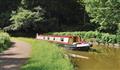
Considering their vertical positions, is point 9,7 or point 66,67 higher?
point 9,7

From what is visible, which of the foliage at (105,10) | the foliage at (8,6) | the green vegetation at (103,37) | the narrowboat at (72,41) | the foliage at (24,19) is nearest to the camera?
the narrowboat at (72,41)

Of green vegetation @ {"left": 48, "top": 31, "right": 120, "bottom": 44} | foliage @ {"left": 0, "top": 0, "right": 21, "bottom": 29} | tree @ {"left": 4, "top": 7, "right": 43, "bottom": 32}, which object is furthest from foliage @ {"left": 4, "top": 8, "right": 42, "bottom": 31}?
green vegetation @ {"left": 48, "top": 31, "right": 120, "bottom": 44}

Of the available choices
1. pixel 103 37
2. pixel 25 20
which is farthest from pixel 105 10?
pixel 25 20

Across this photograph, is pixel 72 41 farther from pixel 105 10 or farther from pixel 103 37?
pixel 103 37

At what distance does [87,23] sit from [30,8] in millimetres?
12448

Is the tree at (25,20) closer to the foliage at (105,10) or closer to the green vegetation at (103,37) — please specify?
the green vegetation at (103,37)

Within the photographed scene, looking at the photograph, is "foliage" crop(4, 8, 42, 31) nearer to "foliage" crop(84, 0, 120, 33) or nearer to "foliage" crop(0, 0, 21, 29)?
"foliage" crop(0, 0, 21, 29)

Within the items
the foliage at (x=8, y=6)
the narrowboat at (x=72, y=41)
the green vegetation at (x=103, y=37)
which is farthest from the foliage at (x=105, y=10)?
the foliage at (x=8, y=6)

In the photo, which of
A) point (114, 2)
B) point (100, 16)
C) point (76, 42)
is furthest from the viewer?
point (100, 16)

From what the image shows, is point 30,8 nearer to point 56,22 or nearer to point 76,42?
point 56,22

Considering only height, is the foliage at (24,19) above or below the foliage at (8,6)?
below

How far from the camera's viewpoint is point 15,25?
63594 mm

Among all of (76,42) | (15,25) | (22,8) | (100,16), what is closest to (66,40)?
(76,42)

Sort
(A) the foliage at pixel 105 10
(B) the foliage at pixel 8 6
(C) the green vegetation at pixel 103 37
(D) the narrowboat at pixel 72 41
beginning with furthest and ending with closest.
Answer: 1. (B) the foliage at pixel 8 6
2. (C) the green vegetation at pixel 103 37
3. (A) the foliage at pixel 105 10
4. (D) the narrowboat at pixel 72 41
